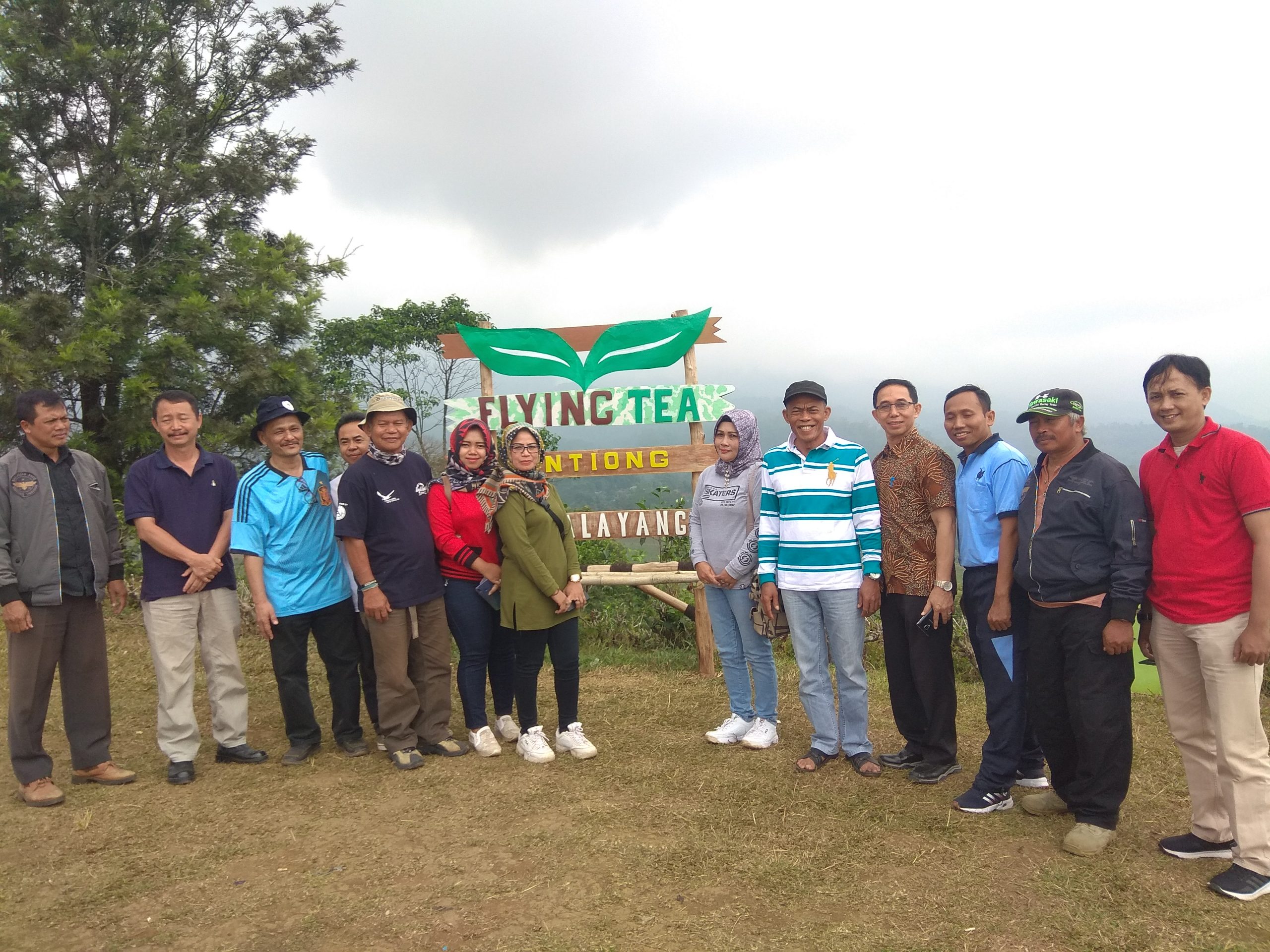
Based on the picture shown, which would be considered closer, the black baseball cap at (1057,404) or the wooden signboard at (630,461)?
the black baseball cap at (1057,404)

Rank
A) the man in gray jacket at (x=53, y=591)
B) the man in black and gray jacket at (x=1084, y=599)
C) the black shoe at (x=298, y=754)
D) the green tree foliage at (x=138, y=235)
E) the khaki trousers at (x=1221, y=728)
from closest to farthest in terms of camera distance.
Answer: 1. the khaki trousers at (x=1221, y=728)
2. the man in black and gray jacket at (x=1084, y=599)
3. the man in gray jacket at (x=53, y=591)
4. the black shoe at (x=298, y=754)
5. the green tree foliage at (x=138, y=235)

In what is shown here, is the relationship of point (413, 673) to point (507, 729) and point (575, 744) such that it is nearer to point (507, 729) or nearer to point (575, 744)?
point (507, 729)

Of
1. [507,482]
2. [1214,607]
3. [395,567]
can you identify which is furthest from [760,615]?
[1214,607]

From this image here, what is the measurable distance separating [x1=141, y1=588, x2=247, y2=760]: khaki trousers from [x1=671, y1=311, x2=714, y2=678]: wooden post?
3200 millimetres

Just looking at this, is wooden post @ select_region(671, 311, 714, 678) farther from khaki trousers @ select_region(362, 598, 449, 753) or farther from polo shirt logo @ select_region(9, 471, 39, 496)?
polo shirt logo @ select_region(9, 471, 39, 496)

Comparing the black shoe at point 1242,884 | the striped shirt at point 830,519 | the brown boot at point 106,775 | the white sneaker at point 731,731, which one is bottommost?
the white sneaker at point 731,731

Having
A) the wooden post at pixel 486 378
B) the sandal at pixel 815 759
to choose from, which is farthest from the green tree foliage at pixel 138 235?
the sandal at pixel 815 759

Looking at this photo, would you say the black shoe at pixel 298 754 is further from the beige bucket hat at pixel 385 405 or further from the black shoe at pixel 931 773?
the black shoe at pixel 931 773

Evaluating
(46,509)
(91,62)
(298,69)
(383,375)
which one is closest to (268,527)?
(46,509)

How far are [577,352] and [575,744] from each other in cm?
335

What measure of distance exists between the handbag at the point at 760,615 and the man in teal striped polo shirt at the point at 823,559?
2.0 inches

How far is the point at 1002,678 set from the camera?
12.1 ft

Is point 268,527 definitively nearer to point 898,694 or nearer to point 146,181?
point 898,694

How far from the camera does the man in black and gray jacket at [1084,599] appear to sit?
310 centimetres
